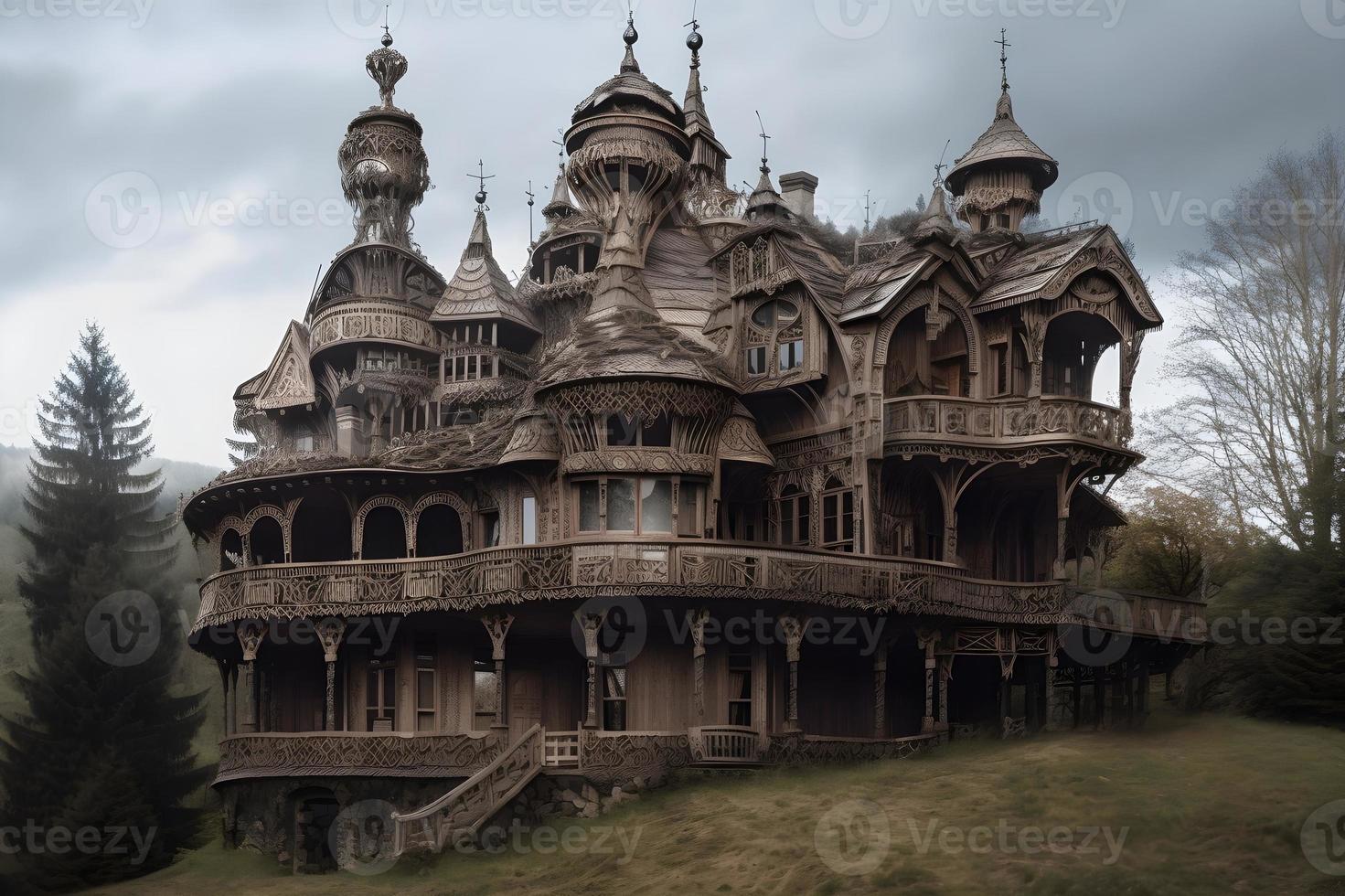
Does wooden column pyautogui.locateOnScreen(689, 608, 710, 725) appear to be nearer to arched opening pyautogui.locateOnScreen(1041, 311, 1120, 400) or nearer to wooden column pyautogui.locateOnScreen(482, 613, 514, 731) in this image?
wooden column pyautogui.locateOnScreen(482, 613, 514, 731)

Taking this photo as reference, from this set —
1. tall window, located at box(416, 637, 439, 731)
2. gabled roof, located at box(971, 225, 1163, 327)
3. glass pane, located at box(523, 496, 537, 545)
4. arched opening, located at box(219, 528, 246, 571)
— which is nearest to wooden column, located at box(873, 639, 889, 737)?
glass pane, located at box(523, 496, 537, 545)

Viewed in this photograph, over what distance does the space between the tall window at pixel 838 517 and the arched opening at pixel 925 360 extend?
3.45 metres

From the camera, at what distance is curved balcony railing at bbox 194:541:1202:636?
40.7 metres

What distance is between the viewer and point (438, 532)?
50.0 metres

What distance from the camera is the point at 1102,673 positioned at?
4684cm

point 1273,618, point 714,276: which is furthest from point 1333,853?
point 714,276

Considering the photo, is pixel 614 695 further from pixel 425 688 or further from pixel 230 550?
pixel 230 550

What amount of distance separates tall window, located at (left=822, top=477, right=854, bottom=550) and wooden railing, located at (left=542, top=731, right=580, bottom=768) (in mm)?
9874

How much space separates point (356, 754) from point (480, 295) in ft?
61.5

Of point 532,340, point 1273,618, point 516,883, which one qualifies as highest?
point 532,340

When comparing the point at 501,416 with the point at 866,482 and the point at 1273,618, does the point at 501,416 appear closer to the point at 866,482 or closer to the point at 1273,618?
the point at 866,482

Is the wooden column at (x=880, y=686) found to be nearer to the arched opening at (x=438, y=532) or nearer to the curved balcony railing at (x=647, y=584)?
the curved balcony railing at (x=647, y=584)

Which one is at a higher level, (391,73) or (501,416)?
(391,73)

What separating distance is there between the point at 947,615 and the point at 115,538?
35.2m
